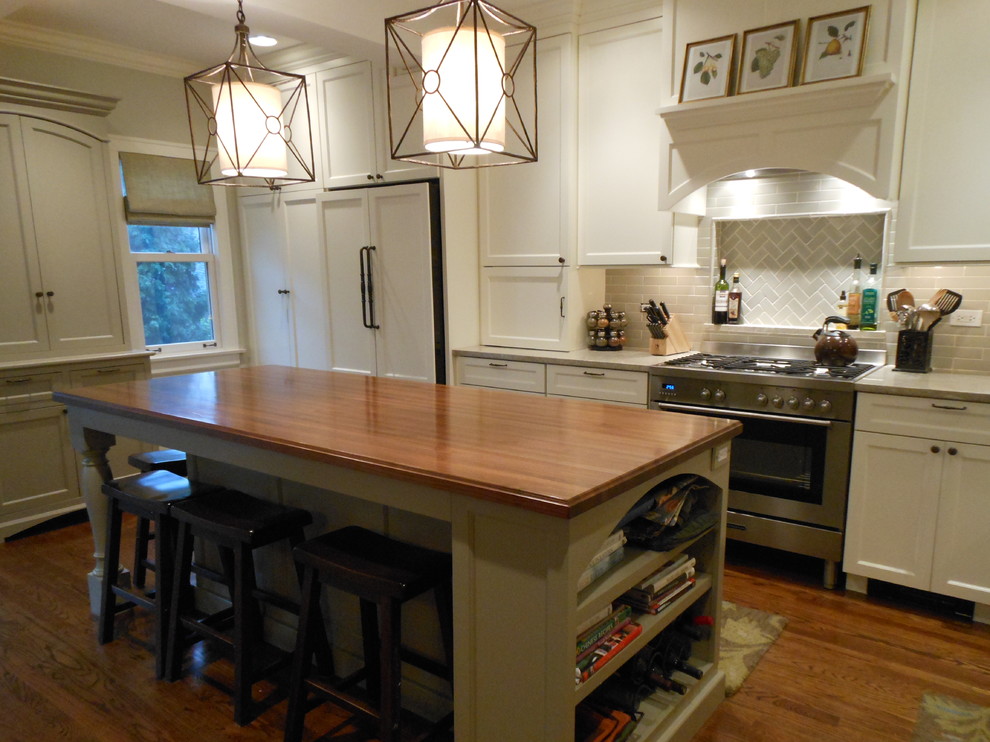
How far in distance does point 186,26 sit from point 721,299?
3323mm

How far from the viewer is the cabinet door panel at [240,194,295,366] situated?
14.9 ft

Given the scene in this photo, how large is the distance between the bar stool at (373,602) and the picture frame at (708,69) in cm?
240

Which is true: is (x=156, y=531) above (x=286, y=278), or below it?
below

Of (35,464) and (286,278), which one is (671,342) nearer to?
(286,278)

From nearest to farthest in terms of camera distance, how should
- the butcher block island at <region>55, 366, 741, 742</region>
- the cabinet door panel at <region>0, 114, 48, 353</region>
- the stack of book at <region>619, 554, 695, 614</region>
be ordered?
the butcher block island at <region>55, 366, 741, 742</region> < the stack of book at <region>619, 554, 695, 614</region> < the cabinet door panel at <region>0, 114, 48, 353</region>

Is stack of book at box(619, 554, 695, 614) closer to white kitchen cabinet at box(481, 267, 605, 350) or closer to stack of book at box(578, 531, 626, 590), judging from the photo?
stack of book at box(578, 531, 626, 590)

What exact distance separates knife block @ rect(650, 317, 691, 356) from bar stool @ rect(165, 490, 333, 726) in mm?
2129

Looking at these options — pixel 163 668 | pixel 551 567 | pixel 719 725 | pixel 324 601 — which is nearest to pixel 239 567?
pixel 324 601

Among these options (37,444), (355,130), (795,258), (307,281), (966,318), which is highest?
(355,130)

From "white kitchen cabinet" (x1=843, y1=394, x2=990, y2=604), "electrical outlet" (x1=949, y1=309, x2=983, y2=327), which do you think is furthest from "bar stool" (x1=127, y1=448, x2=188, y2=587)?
"electrical outlet" (x1=949, y1=309, x2=983, y2=327)

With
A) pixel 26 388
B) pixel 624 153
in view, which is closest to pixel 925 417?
pixel 624 153

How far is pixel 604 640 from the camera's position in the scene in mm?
1688

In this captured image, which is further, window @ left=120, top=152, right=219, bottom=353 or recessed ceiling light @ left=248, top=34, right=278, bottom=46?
window @ left=120, top=152, right=219, bottom=353

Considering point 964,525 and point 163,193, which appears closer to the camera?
point 964,525
